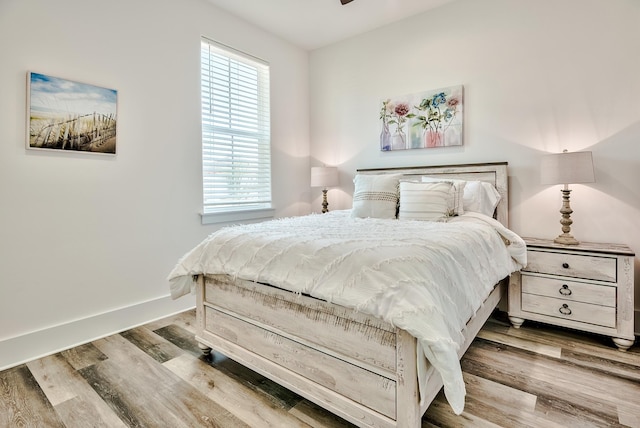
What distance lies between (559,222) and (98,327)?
3628 millimetres

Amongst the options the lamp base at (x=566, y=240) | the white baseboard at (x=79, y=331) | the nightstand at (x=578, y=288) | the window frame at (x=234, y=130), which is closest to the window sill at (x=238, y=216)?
the window frame at (x=234, y=130)

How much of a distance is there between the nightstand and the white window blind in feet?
8.43

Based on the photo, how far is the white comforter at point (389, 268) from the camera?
1165 mm

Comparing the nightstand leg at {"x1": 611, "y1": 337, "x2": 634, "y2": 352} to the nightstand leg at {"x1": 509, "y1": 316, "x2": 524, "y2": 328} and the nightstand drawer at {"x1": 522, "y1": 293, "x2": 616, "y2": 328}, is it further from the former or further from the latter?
the nightstand leg at {"x1": 509, "y1": 316, "x2": 524, "y2": 328}

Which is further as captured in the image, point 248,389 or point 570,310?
point 570,310

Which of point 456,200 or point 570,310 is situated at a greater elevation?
point 456,200

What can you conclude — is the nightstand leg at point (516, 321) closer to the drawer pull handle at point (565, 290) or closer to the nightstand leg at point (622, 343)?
the drawer pull handle at point (565, 290)

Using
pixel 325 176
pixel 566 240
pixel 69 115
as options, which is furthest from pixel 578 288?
pixel 69 115

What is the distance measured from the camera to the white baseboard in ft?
6.68

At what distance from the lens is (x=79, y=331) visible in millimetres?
2312

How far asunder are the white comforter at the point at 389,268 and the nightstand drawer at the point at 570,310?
46 cm

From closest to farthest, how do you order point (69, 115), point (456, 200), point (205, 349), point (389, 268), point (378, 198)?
point (389, 268)
point (205, 349)
point (69, 115)
point (456, 200)
point (378, 198)

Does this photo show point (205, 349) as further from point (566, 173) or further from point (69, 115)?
point (566, 173)

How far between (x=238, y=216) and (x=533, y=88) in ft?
9.44
